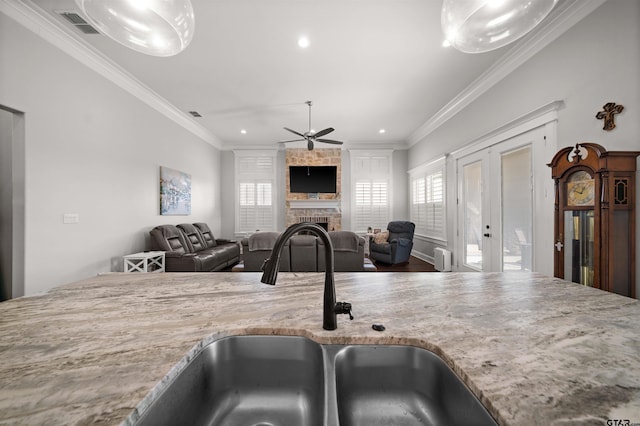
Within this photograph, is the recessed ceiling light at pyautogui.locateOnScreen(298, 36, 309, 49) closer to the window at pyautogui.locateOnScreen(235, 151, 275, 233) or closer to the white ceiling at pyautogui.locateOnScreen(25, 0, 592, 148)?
the white ceiling at pyautogui.locateOnScreen(25, 0, 592, 148)

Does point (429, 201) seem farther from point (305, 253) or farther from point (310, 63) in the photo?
point (310, 63)

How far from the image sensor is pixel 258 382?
2.47 feet

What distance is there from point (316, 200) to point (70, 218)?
185 inches

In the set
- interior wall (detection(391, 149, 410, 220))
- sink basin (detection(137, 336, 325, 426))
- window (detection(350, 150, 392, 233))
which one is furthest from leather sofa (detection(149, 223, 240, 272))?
interior wall (detection(391, 149, 410, 220))

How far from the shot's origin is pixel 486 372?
52 cm

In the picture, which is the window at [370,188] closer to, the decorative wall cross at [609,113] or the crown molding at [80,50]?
the crown molding at [80,50]

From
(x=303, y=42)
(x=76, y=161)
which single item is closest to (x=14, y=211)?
(x=76, y=161)

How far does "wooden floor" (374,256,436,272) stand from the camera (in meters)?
4.86

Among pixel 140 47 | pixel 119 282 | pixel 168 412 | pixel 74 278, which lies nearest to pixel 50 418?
pixel 168 412

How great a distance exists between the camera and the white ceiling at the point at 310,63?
2.42 m

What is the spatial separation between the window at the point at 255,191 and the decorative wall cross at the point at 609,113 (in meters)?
5.95

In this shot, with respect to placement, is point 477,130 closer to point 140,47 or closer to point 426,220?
point 426,220

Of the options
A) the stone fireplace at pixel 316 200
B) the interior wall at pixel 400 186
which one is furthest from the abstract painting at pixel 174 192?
the interior wall at pixel 400 186

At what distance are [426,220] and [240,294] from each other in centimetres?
541
